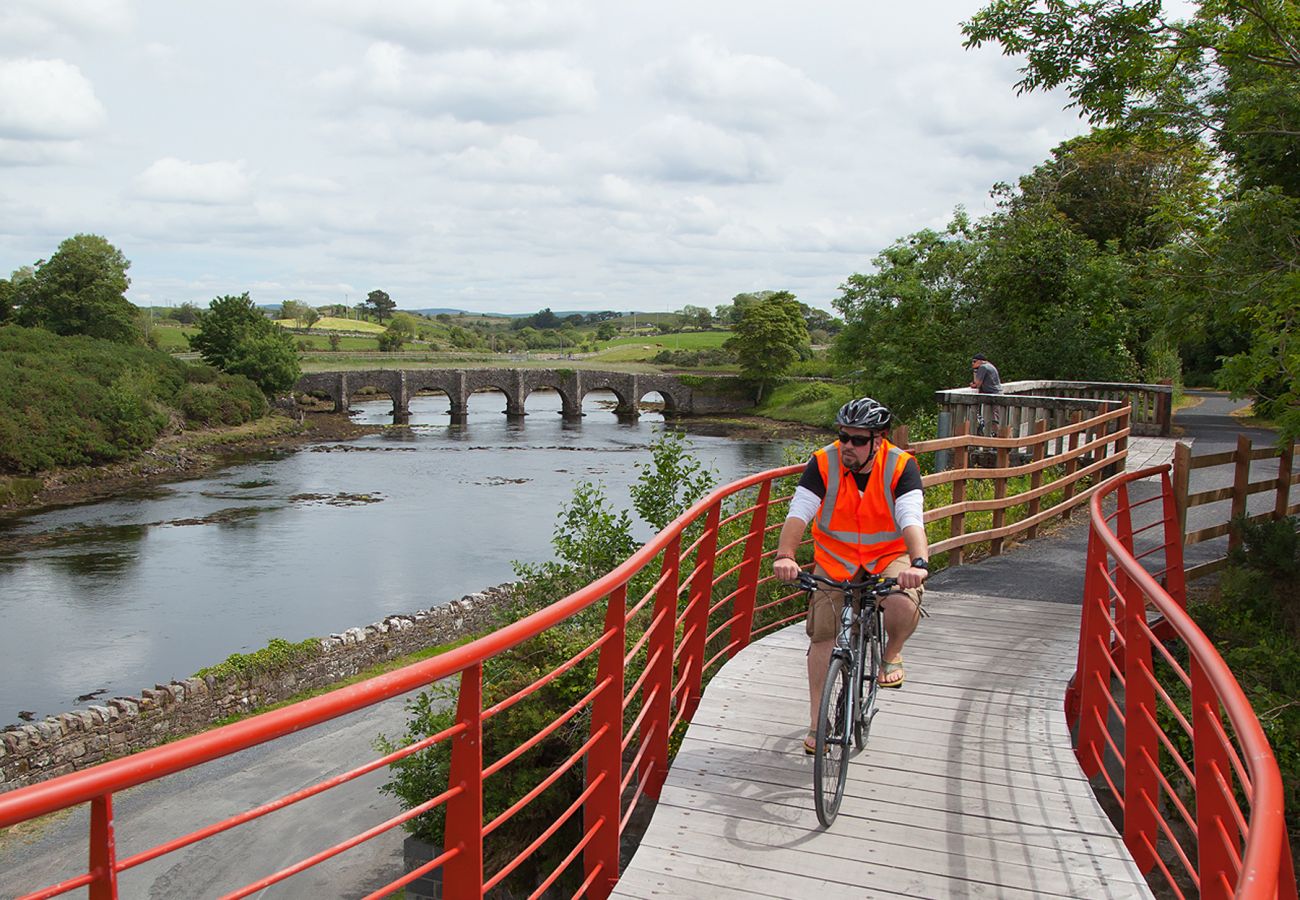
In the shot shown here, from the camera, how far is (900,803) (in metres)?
4.75

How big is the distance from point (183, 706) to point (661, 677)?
16655 mm

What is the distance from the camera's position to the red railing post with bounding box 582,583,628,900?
410 centimetres

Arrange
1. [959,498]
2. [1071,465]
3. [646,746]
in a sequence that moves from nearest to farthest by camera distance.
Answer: [646,746]
[959,498]
[1071,465]

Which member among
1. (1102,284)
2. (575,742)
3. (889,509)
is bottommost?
(575,742)

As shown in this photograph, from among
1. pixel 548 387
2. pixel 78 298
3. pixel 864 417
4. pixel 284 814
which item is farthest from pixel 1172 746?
pixel 78 298

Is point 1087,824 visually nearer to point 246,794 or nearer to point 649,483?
point 649,483

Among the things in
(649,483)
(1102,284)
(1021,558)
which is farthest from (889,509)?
(1102,284)

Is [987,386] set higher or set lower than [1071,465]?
higher

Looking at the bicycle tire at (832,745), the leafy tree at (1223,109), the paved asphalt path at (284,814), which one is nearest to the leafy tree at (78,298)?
the paved asphalt path at (284,814)

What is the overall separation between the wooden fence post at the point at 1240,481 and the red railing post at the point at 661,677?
7170mm

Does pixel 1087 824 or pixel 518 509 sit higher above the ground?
pixel 1087 824

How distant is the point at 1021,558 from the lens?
10688 millimetres

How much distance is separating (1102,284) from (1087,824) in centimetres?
2474

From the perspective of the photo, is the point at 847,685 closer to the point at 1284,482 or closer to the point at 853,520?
the point at 853,520
